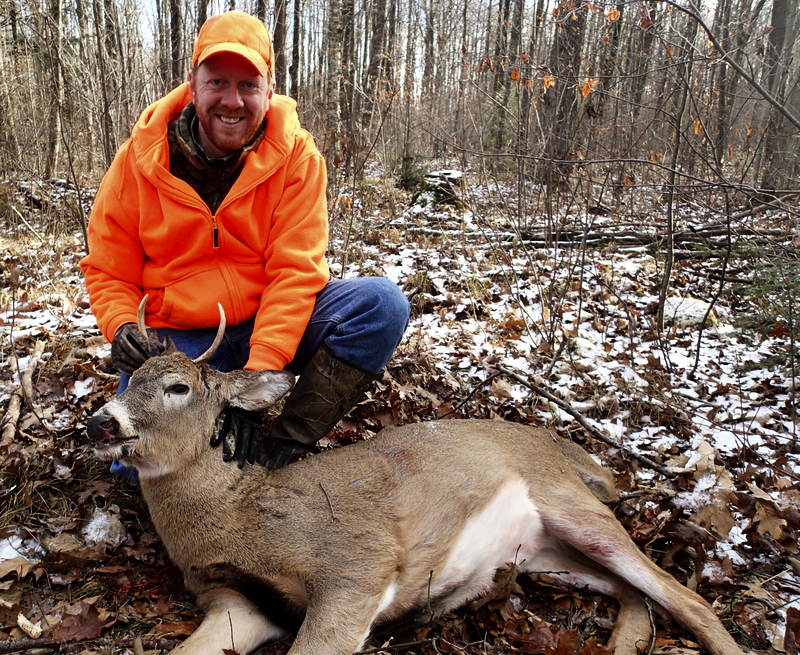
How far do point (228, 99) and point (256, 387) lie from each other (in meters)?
1.48

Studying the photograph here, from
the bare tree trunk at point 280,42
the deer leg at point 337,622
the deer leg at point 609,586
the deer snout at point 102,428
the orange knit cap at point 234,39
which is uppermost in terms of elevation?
the bare tree trunk at point 280,42

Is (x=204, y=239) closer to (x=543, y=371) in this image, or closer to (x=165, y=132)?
(x=165, y=132)

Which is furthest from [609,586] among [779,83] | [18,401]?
[779,83]

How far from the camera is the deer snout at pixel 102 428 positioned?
2520 millimetres

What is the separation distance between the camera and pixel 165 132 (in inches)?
131

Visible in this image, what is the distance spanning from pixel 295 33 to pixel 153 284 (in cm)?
1829

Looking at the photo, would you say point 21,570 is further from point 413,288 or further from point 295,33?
point 295,33

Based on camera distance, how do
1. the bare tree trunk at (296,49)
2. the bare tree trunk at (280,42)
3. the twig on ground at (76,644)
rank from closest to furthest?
1. the twig on ground at (76,644)
2. the bare tree trunk at (280,42)
3. the bare tree trunk at (296,49)

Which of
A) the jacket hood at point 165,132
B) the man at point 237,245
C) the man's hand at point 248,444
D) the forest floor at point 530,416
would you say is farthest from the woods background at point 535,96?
the man's hand at point 248,444

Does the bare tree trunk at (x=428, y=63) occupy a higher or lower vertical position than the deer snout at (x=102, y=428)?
higher

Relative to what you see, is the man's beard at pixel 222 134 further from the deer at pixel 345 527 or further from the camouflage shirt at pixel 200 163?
the deer at pixel 345 527

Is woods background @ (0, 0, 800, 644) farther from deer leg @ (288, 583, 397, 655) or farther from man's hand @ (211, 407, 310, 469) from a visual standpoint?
man's hand @ (211, 407, 310, 469)

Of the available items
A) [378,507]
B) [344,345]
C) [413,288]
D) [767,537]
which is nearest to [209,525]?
[378,507]

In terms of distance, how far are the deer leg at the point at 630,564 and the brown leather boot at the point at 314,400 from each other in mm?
1194
